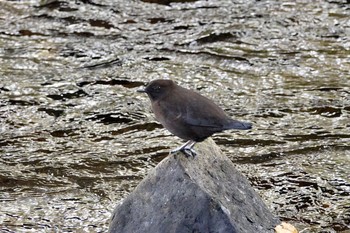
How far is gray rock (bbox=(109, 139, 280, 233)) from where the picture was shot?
4715 mm

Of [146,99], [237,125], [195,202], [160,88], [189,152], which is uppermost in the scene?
[160,88]

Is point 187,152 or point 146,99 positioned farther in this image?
point 146,99

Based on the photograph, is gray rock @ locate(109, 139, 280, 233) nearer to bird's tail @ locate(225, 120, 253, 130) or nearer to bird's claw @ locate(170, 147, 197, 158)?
bird's claw @ locate(170, 147, 197, 158)

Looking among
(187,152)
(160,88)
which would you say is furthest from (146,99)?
(187,152)

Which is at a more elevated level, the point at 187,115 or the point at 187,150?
the point at 187,115

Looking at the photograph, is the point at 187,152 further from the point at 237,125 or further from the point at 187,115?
the point at 237,125

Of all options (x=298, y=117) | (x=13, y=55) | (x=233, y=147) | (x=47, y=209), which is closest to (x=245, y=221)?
(x=47, y=209)

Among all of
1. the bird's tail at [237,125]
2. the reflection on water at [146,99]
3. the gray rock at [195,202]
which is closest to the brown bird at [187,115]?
the bird's tail at [237,125]

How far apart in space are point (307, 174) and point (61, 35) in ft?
11.9

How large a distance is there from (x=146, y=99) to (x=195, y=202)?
10.4 feet

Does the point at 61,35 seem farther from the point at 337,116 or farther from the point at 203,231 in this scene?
the point at 203,231

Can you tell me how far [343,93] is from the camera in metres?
7.85

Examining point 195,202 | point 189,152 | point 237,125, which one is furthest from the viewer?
point 189,152

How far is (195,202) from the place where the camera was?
4.73 meters
